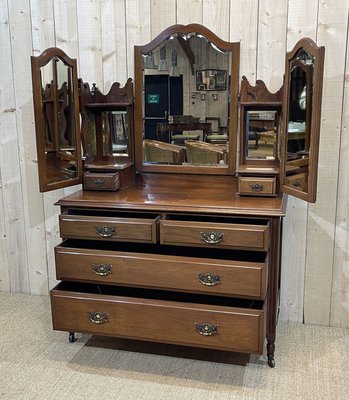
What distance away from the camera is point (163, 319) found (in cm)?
214

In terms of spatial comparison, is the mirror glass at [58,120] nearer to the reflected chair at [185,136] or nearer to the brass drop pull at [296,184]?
the reflected chair at [185,136]

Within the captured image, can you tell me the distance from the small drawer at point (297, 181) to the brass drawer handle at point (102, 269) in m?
0.95

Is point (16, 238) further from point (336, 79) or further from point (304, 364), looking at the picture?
point (336, 79)

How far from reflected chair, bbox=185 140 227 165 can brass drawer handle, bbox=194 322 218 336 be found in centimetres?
87

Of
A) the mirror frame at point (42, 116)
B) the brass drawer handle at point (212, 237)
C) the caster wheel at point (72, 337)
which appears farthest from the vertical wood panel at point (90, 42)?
the caster wheel at point (72, 337)

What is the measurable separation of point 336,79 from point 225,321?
4.44 ft

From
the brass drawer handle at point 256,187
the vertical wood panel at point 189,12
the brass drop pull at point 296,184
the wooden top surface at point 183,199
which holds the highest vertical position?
the vertical wood panel at point 189,12

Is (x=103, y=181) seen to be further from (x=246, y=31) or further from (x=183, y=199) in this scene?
(x=246, y=31)

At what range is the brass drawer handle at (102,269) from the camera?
2188 millimetres

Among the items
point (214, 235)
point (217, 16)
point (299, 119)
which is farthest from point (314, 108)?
point (217, 16)

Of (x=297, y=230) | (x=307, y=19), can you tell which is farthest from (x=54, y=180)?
(x=307, y=19)

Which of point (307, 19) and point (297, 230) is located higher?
point (307, 19)

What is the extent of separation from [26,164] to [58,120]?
2.20 ft

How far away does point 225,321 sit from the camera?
81.1 inches
